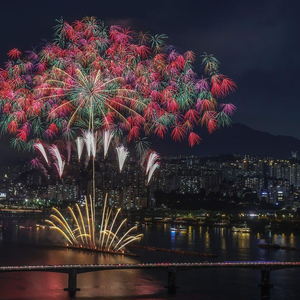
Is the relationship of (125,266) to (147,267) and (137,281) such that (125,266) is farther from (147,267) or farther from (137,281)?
(137,281)

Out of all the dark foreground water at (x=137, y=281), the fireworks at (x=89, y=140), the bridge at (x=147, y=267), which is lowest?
the dark foreground water at (x=137, y=281)

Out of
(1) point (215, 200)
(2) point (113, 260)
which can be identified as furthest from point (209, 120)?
(1) point (215, 200)

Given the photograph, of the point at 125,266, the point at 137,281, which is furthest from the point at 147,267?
the point at 137,281

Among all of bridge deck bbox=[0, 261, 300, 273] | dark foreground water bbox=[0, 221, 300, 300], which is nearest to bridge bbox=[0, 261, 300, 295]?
bridge deck bbox=[0, 261, 300, 273]

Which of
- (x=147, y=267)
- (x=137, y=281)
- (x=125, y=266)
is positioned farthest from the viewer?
(x=137, y=281)

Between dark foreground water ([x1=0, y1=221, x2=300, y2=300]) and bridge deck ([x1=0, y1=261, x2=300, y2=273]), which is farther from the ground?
bridge deck ([x1=0, y1=261, x2=300, y2=273])

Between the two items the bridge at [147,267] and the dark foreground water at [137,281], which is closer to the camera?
the bridge at [147,267]

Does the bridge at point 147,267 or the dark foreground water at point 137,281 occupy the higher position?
the bridge at point 147,267

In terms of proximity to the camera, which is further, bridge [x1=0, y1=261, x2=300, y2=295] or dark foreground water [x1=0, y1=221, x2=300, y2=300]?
dark foreground water [x1=0, y1=221, x2=300, y2=300]

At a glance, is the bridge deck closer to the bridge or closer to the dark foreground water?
the bridge

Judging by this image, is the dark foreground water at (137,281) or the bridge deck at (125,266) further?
the dark foreground water at (137,281)

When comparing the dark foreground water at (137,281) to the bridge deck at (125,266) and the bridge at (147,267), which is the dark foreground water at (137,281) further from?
the bridge deck at (125,266)

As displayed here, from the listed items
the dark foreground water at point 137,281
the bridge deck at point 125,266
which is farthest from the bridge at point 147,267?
the dark foreground water at point 137,281
